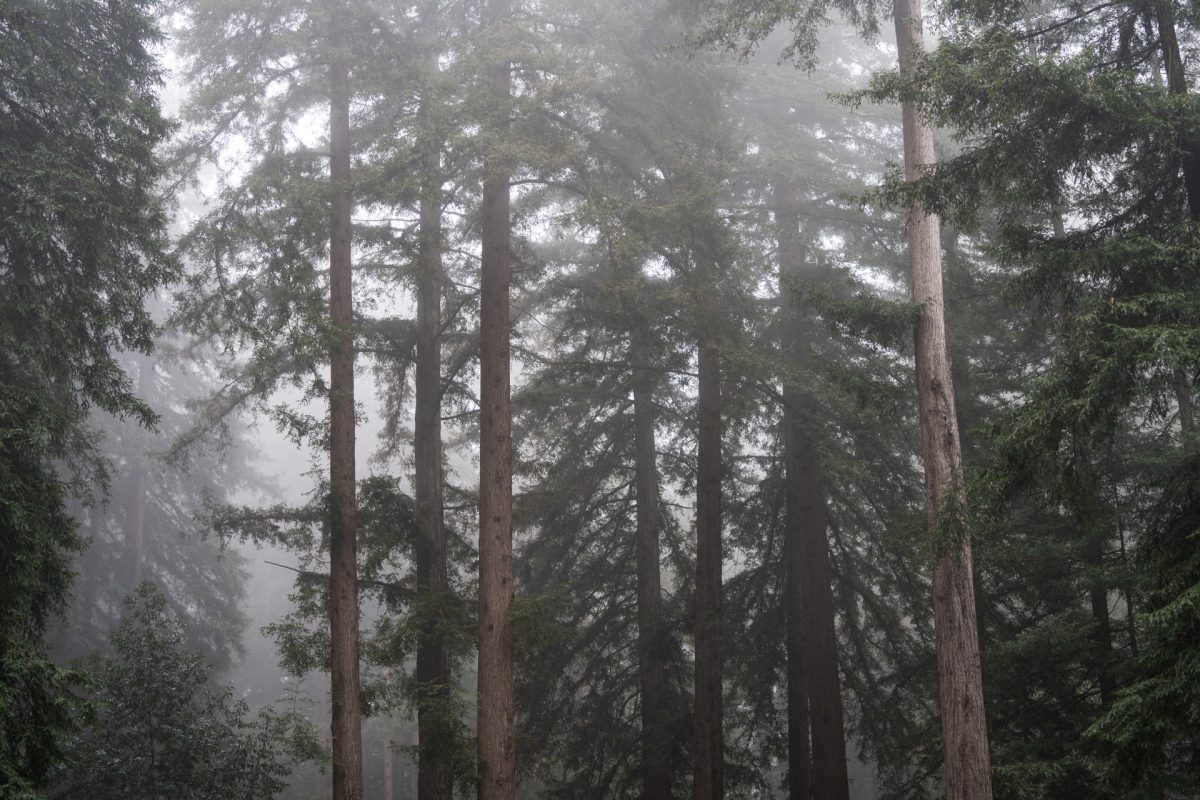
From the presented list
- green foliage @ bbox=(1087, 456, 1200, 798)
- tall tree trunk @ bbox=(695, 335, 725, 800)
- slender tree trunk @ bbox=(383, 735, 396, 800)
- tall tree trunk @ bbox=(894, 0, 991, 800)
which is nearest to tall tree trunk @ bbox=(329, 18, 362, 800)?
tall tree trunk @ bbox=(695, 335, 725, 800)

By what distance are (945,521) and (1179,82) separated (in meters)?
4.14

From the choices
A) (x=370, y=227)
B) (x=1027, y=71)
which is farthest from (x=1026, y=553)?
(x=370, y=227)

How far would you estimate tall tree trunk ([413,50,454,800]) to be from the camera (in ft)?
36.6

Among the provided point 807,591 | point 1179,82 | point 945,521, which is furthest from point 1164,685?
point 807,591

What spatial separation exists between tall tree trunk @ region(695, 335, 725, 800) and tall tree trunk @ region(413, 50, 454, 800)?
12.1 ft

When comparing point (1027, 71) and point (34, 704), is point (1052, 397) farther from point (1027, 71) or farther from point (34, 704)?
point (34, 704)

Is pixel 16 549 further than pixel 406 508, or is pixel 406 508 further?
pixel 406 508

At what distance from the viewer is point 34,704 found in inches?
297

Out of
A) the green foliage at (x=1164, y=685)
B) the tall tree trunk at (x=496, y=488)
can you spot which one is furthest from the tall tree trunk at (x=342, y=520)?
the green foliage at (x=1164, y=685)

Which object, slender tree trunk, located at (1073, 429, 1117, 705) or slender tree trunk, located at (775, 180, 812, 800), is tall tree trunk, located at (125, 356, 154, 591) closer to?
slender tree trunk, located at (775, 180, 812, 800)

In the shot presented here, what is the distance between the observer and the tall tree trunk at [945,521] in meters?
7.39

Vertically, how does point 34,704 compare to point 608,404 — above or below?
below

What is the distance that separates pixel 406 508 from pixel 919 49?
30.1 feet

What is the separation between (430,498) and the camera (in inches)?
538
